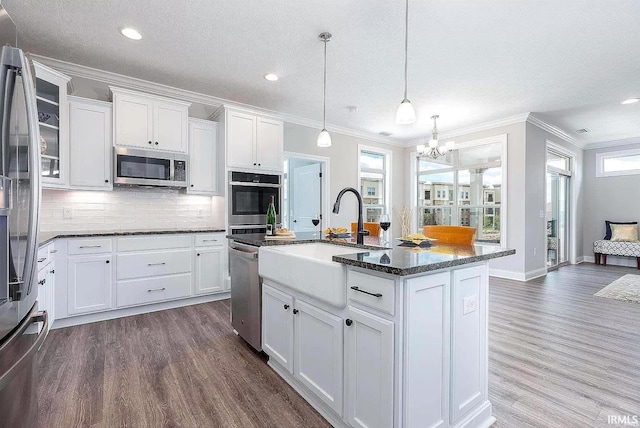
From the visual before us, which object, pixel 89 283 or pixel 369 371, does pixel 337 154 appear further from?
pixel 369 371

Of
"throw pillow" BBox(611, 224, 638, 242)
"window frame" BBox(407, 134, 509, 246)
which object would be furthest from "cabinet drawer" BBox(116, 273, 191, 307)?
"throw pillow" BBox(611, 224, 638, 242)

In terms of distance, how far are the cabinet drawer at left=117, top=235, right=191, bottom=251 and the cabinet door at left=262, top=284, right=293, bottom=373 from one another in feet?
6.09

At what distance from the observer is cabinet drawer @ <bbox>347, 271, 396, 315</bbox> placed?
4.33 feet

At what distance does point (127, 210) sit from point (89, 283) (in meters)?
1.01

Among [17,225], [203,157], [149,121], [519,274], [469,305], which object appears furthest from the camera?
[519,274]

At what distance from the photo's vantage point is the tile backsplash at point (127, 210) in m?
3.43

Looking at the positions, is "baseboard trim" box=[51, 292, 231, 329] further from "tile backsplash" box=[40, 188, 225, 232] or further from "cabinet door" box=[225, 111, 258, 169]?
"cabinet door" box=[225, 111, 258, 169]

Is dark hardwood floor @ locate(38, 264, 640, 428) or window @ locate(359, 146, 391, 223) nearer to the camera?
dark hardwood floor @ locate(38, 264, 640, 428)

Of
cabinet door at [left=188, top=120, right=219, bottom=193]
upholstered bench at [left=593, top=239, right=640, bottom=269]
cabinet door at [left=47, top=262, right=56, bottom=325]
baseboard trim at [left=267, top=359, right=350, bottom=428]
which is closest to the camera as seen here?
baseboard trim at [left=267, top=359, right=350, bottom=428]

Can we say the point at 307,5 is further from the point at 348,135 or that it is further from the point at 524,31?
the point at 348,135

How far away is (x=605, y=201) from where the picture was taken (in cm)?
704

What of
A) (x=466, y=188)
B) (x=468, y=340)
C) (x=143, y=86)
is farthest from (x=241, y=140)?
(x=466, y=188)

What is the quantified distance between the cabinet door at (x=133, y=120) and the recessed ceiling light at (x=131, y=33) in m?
0.80

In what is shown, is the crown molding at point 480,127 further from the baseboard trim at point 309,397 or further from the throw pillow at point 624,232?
the baseboard trim at point 309,397
